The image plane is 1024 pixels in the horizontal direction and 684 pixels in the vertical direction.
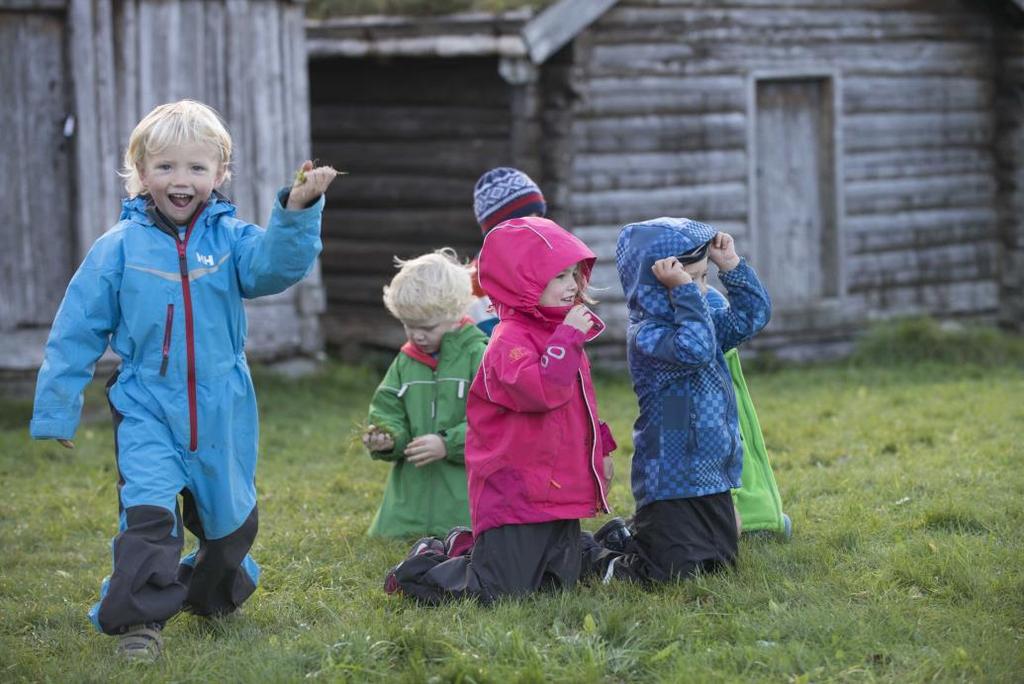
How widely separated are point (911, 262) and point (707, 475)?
8.69m

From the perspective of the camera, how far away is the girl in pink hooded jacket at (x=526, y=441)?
15.6 ft

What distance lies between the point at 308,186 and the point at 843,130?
29.3ft

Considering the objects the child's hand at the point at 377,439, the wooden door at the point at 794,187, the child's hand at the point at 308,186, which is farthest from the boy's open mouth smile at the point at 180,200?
the wooden door at the point at 794,187

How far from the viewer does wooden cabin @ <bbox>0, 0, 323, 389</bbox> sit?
999 cm

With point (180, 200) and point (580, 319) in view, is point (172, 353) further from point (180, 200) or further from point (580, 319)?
point (580, 319)

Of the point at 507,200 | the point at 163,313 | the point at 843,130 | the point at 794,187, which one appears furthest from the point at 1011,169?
the point at 163,313

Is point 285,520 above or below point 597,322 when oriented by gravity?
below

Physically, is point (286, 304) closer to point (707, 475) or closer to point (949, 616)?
point (707, 475)

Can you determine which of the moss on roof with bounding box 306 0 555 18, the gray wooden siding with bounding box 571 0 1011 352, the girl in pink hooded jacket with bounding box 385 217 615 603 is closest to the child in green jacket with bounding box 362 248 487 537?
the girl in pink hooded jacket with bounding box 385 217 615 603

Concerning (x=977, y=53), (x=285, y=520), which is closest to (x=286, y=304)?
(x=285, y=520)

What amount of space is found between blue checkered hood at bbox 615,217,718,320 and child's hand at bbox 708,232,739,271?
4 centimetres

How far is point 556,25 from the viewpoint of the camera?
35.3 feet

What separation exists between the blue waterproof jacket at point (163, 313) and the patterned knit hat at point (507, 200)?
1.92 m

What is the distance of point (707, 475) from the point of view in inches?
196
